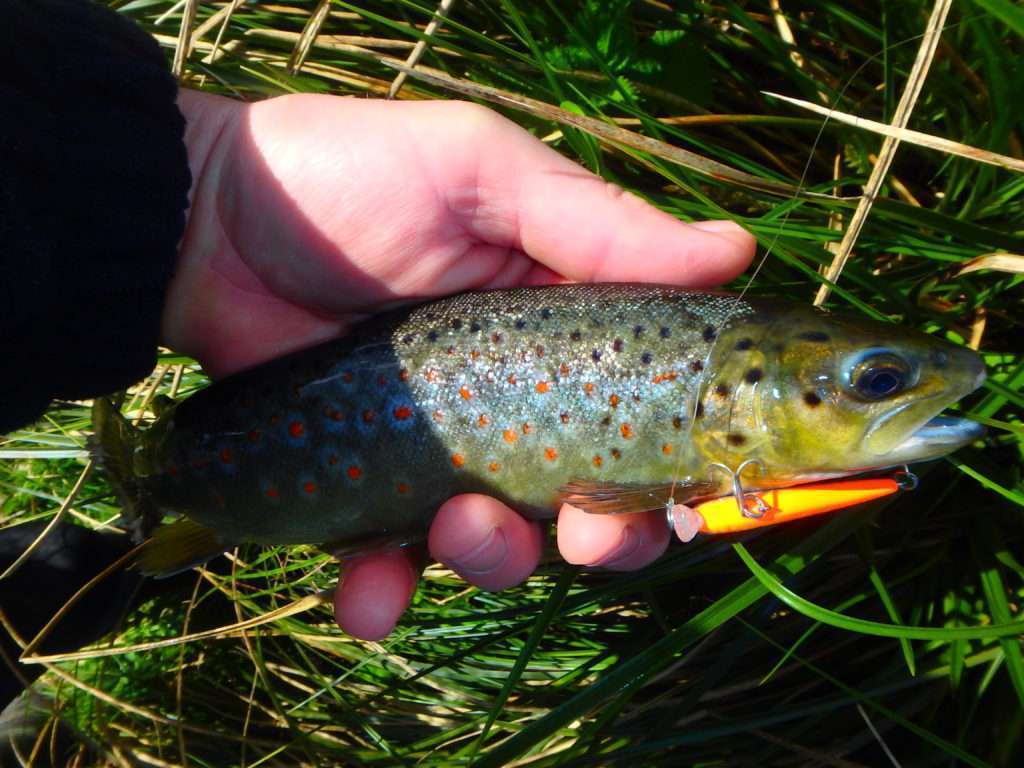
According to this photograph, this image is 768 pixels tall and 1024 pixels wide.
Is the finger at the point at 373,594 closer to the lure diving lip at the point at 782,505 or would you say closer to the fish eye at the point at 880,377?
the lure diving lip at the point at 782,505

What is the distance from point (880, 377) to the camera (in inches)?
82.2

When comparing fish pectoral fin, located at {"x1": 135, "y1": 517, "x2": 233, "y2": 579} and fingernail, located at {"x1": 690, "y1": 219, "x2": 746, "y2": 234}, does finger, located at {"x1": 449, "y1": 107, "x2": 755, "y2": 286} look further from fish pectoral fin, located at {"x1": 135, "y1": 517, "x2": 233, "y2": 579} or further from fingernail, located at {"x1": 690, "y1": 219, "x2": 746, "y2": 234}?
fish pectoral fin, located at {"x1": 135, "y1": 517, "x2": 233, "y2": 579}

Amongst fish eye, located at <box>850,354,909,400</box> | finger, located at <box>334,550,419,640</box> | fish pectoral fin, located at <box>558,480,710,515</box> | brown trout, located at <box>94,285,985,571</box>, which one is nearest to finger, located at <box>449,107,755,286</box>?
brown trout, located at <box>94,285,985,571</box>

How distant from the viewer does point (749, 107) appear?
10.8 ft

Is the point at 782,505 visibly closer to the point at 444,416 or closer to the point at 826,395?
the point at 826,395

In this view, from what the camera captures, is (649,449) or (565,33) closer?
(649,449)

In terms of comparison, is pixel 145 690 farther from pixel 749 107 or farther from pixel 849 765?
pixel 749 107

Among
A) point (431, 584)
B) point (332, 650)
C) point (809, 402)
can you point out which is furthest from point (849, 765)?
point (332, 650)

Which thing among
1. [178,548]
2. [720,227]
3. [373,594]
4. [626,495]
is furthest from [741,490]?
[178,548]

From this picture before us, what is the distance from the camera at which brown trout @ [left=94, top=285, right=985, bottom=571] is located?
213 cm

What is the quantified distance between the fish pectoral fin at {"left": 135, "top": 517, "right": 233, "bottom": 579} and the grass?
60 centimetres

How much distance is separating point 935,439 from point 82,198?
2.25 m

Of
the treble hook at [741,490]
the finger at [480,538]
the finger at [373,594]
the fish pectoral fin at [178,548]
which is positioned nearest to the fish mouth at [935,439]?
the treble hook at [741,490]

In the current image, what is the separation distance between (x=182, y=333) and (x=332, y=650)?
1.36 m
